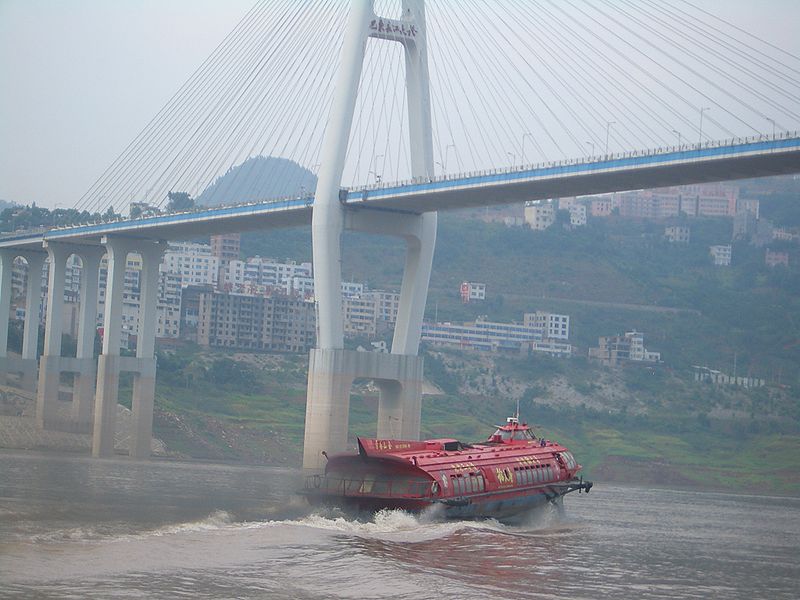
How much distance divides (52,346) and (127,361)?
827 cm

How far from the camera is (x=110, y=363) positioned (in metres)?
86.9

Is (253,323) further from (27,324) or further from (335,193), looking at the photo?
(335,193)

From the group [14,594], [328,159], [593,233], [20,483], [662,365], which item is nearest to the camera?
[14,594]

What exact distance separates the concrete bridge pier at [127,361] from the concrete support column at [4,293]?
14773 mm

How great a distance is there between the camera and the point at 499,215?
19950 centimetres

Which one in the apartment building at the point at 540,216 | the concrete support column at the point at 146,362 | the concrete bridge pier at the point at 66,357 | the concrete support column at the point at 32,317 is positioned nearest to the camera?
the concrete support column at the point at 146,362

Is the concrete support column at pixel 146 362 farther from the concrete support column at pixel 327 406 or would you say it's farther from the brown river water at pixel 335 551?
the brown river water at pixel 335 551

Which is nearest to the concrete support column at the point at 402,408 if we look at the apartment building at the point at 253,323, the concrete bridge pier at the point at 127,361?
the concrete bridge pier at the point at 127,361

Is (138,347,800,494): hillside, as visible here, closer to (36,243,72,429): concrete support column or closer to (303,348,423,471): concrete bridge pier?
(36,243,72,429): concrete support column

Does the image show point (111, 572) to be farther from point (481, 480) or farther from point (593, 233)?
point (593, 233)

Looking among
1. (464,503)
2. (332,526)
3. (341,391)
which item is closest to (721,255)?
(341,391)

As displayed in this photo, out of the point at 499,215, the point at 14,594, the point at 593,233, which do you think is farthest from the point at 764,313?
the point at 14,594

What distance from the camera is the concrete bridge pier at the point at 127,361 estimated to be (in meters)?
86.3

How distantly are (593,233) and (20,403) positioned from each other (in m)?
98.4
